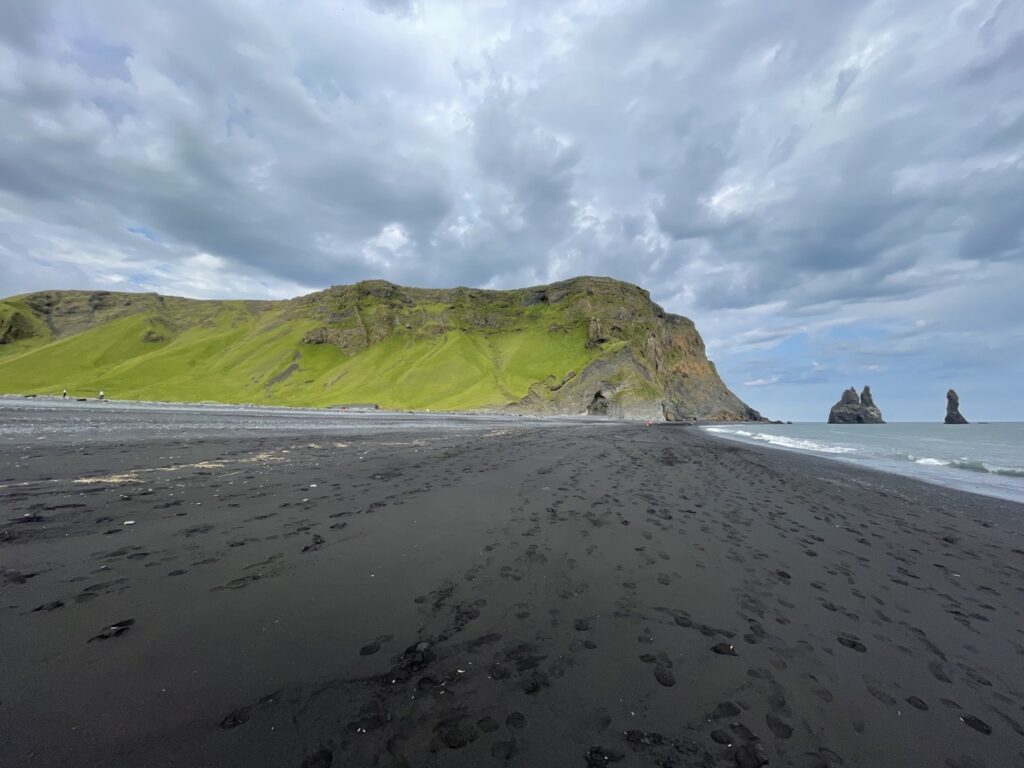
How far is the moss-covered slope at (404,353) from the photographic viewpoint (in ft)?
397

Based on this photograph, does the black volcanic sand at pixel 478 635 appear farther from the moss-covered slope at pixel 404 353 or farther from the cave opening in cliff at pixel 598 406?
the cave opening in cliff at pixel 598 406

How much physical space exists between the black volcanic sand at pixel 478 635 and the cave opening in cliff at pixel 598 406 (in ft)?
346

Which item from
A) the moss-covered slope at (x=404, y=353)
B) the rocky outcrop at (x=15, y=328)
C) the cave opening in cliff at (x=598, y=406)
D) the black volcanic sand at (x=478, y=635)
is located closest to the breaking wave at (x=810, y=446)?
the black volcanic sand at (x=478, y=635)

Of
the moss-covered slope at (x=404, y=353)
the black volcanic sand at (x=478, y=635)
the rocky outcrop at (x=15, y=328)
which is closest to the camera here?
the black volcanic sand at (x=478, y=635)

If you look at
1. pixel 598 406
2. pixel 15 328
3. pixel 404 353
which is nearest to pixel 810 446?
pixel 598 406

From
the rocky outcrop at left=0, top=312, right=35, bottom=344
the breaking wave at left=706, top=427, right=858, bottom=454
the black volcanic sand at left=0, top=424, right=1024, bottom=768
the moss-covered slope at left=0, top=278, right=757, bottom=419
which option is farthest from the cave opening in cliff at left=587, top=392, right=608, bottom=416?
the rocky outcrop at left=0, top=312, right=35, bottom=344

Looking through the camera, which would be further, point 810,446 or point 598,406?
point 598,406

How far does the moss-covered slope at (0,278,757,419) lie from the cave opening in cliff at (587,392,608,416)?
0.29 meters

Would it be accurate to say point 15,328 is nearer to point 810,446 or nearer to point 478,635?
point 478,635

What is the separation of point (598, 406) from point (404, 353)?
75383mm

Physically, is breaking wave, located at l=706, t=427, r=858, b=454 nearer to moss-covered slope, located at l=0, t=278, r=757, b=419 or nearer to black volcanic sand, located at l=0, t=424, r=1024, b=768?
black volcanic sand, located at l=0, t=424, r=1024, b=768

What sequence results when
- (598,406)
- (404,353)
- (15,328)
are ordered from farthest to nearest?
(15,328) → (404,353) → (598,406)

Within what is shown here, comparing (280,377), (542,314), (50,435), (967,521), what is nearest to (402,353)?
(280,377)

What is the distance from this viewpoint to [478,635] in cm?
502
